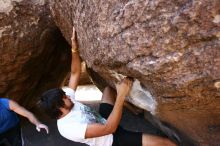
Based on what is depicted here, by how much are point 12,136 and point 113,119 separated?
1136 mm

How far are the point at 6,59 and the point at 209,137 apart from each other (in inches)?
96.3

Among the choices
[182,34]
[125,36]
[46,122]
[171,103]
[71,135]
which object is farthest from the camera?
[46,122]

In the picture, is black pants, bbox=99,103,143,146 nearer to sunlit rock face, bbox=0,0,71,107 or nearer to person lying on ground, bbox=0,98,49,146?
person lying on ground, bbox=0,98,49,146

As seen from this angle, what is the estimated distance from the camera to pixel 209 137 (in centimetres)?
313

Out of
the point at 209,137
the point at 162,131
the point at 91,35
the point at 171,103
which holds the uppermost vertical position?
the point at 91,35

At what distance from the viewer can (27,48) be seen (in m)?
4.54

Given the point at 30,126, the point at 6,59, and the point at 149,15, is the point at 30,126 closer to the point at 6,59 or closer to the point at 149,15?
the point at 6,59

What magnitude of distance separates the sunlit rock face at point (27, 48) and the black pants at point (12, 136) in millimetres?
1160

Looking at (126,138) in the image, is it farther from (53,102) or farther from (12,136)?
(12,136)

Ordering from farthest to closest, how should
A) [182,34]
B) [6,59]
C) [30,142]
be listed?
[30,142]
[6,59]
[182,34]

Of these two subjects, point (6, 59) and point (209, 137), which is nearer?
point (209, 137)

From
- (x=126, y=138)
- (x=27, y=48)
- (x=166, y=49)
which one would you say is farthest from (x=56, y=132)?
(x=166, y=49)

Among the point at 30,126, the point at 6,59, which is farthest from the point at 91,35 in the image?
the point at 30,126

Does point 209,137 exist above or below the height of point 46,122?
above
